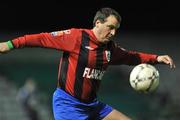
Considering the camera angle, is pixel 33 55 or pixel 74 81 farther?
pixel 33 55

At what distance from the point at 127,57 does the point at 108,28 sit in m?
0.59

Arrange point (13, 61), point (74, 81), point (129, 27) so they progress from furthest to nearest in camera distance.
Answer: point (129, 27) → point (13, 61) → point (74, 81)

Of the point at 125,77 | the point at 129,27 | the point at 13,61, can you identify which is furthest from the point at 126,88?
the point at 13,61

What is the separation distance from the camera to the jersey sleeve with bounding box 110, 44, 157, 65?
7.39 metres

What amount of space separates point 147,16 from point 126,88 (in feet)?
5.49

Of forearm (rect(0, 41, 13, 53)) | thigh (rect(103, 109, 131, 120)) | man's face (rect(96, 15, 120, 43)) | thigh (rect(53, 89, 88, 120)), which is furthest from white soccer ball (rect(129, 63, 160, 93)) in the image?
forearm (rect(0, 41, 13, 53))

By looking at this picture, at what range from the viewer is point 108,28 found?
7.08m

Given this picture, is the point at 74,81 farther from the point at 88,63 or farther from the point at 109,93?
the point at 109,93

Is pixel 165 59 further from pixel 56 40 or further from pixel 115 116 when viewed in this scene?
pixel 56 40

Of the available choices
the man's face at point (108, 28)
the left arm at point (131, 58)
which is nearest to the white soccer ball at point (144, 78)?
the left arm at point (131, 58)

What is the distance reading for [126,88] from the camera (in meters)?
12.6

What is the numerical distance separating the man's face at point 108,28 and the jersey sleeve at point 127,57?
287 mm

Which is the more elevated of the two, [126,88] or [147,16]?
[147,16]

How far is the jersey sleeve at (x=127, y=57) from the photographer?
739 centimetres
